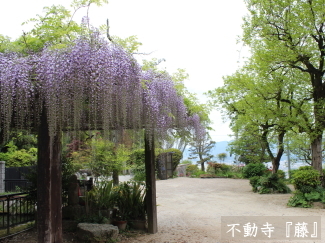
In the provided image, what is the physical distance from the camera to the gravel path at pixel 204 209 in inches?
237

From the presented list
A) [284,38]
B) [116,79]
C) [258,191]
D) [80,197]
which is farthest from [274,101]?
[116,79]

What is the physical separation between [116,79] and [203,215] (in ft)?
18.0

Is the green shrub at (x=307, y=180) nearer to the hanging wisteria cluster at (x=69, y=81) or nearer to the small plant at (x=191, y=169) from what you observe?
the hanging wisteria cluster at (x=69, y=81)

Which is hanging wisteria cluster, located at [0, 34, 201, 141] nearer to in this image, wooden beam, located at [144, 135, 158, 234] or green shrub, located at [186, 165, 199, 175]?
wooden beam, located at [144, 135, 158, 234]

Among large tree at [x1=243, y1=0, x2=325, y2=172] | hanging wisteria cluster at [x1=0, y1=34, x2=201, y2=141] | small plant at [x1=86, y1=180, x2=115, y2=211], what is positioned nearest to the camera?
hanging wisteria cluster at [x1=0, y1=34, x2=201, y2=141]

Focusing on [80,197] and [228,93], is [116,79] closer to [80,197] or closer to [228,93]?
[80,197]

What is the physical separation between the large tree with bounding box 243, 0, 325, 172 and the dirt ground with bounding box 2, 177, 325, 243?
2.29 metres

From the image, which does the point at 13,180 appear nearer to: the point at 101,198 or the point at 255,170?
the point at 101,198

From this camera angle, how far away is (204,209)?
29.5 ft

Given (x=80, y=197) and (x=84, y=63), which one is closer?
(x=84, y=63)

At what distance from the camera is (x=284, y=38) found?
31.7ft

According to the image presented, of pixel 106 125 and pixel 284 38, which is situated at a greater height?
pixel 284 38

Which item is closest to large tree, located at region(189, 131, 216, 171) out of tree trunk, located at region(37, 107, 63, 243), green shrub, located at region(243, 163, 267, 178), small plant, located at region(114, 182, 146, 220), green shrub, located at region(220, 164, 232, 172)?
green shrub, located at region(220, 164, 232, 172)

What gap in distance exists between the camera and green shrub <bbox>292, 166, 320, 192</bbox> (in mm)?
9234
